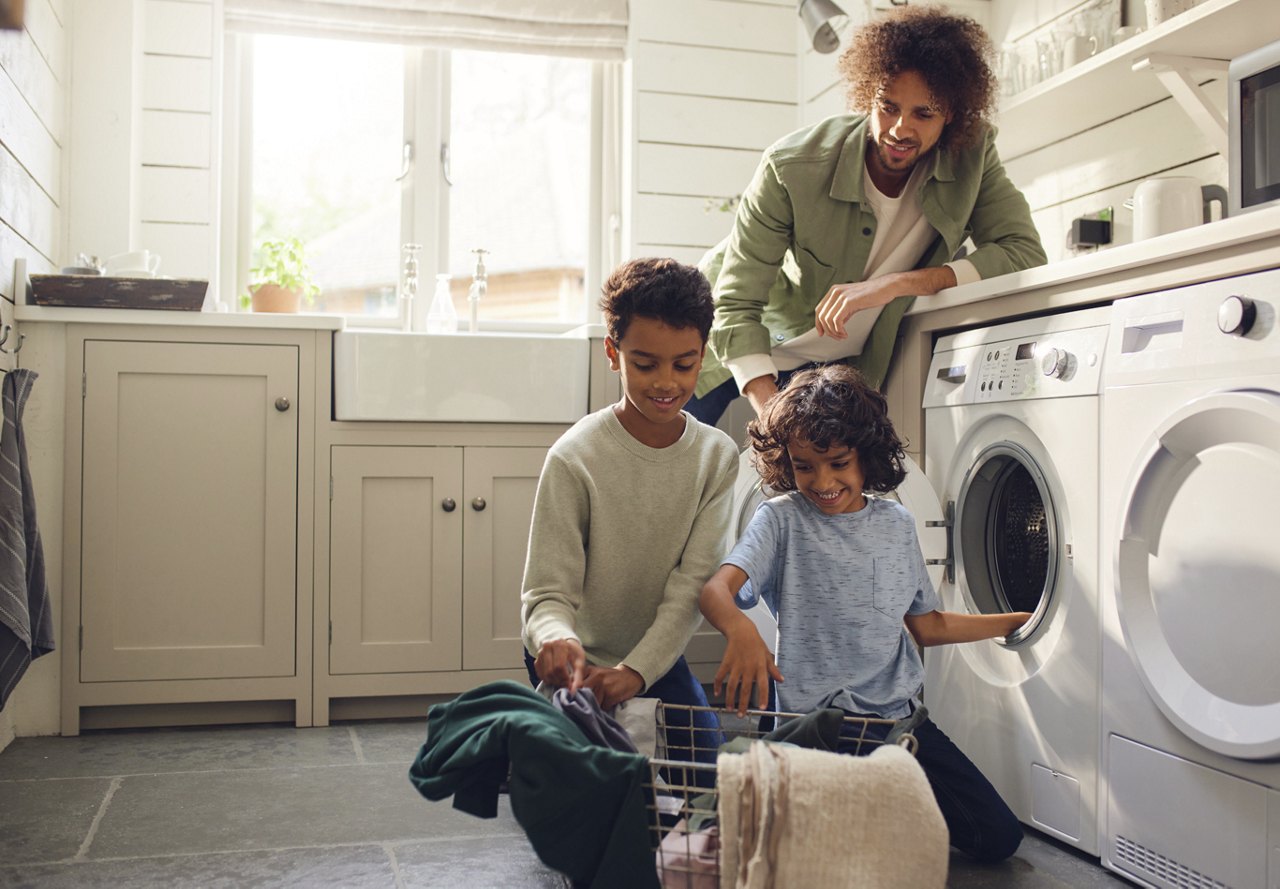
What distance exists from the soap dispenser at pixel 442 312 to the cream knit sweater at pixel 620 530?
58.3 inches

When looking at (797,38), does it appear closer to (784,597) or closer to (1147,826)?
(784,597)

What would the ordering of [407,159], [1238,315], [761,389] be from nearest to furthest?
[1238,315]
[761,389]
[407,159]

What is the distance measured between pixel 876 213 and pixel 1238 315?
0.83 m

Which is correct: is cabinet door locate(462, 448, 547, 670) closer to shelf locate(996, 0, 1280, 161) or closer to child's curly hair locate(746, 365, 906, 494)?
child's curly hair locate(746, 365, 906, 494)

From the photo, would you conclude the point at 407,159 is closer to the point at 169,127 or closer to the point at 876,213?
the point at 169,127

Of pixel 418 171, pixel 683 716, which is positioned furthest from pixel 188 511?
pixel 683 716

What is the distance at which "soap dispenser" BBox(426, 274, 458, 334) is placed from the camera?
3148mm

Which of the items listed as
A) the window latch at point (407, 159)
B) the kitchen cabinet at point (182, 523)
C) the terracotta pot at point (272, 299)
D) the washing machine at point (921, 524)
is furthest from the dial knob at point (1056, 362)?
the window latch at point (407, 159)

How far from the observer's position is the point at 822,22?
284 centimetres

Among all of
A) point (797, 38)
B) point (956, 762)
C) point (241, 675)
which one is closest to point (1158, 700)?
point (956, 762)

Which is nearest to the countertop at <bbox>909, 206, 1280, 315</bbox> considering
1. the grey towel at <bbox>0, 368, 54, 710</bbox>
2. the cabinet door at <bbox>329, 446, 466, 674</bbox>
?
the cabinet door at <bbox>329, 446, 466, 674</bbox>

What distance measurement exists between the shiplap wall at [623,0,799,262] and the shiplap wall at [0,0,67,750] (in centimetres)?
151

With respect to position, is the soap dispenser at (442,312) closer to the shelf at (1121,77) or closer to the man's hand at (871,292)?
the man's hand at (871,292)

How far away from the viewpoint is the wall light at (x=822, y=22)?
9.31ft
